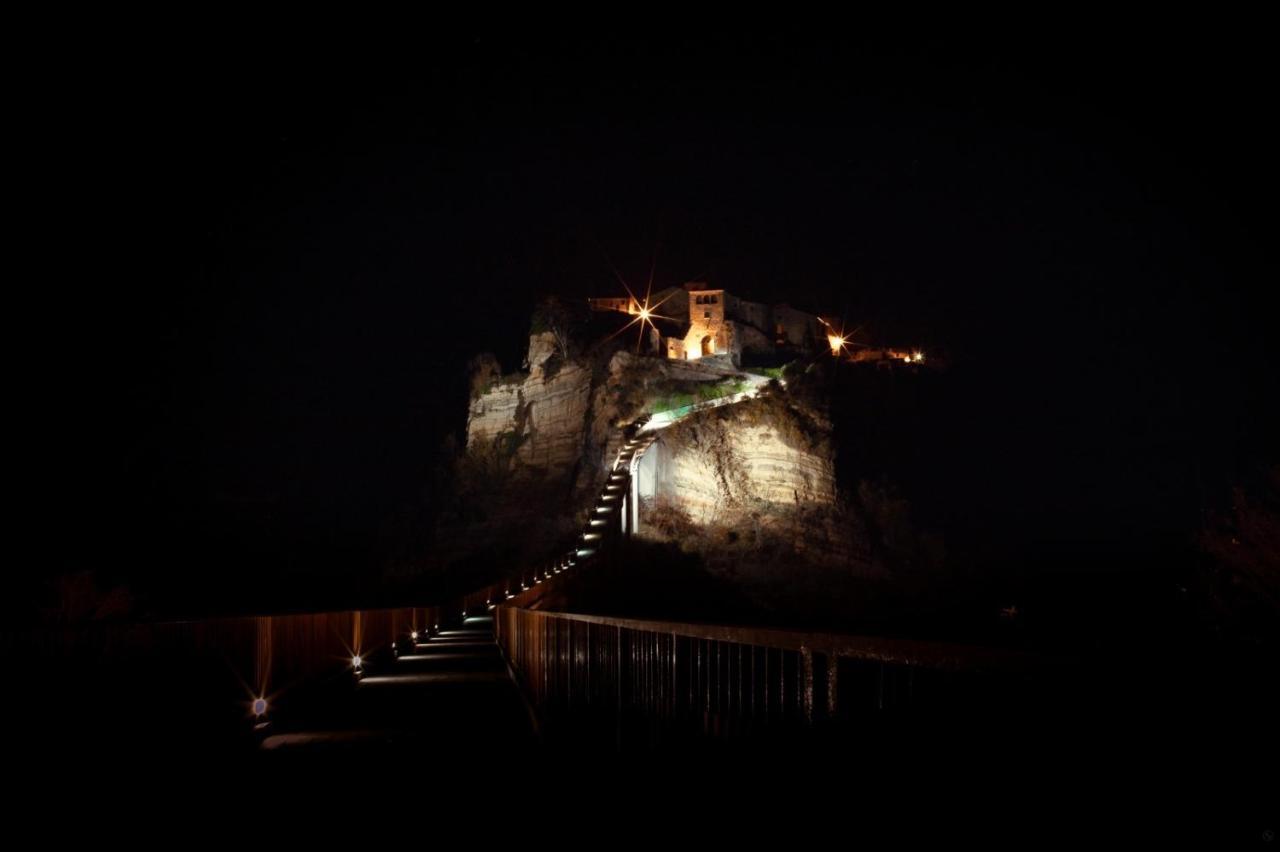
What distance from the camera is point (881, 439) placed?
268ft

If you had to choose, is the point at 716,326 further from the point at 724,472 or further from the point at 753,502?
the point at 753,502

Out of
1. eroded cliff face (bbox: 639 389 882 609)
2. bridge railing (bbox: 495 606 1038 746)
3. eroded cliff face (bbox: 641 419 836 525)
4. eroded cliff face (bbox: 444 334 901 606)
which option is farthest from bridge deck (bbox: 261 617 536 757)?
eroded cliff face (bbox: 641 419 836 525)

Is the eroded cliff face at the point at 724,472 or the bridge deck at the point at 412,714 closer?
the bridge deck at the point at 412,714

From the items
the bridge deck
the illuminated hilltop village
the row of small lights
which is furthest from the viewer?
the illuminated hilltop village

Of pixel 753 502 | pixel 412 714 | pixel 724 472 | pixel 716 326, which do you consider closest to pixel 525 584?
pixel 724 472

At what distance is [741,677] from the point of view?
16.8 ft

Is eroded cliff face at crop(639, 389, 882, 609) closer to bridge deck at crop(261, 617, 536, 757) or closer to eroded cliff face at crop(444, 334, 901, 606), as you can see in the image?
eroded cliff face at crop(444, 334, 901, 606)

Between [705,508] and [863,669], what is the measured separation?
61016 mm

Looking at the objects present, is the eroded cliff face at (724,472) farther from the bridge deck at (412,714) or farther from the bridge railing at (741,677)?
the bridge railing at (741,677)

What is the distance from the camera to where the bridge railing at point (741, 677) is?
3.12 meters

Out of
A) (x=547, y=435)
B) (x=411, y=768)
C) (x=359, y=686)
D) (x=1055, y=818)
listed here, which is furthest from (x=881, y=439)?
(x=1055, y=818)

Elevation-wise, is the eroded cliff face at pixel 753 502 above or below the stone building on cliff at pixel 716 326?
below

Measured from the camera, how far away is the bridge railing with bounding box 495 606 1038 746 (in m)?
3.12

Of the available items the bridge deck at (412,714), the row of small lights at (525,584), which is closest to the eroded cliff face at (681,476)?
the row of small lights at (525,584)
